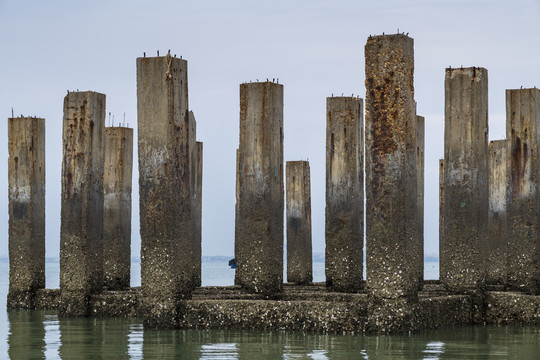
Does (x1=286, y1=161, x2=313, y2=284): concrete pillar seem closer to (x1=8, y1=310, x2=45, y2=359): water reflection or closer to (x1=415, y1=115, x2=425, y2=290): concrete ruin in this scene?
(x1=415, y1=115, x2=425, y2=290): concrete ruin

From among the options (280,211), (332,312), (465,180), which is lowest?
(332,312)

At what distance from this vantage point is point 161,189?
43.6 feet

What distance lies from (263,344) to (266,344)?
35 mm

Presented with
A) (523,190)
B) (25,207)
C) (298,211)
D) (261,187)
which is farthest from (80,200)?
(298,211)

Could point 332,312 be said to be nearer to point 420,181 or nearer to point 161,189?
point 161,189

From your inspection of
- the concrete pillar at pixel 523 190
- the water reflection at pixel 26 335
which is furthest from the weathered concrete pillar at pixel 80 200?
the concrete pillar at pixel 523 190

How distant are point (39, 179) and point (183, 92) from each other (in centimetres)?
553

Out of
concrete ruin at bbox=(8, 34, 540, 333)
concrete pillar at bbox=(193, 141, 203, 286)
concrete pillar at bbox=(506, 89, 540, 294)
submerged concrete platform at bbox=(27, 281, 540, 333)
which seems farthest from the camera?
concrete pillar at bbox=(193, 141, 203, 286)

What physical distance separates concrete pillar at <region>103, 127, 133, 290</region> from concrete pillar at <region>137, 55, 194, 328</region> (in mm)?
6227

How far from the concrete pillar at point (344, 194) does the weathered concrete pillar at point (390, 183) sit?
4.56 metres

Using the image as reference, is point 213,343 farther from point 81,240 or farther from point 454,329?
point 81,240

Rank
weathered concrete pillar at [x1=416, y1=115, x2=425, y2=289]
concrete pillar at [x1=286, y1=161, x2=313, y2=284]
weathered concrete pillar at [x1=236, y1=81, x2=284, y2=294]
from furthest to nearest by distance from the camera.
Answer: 1. concrete pillar at [x1=286, y1=161, x2=313, y2=284]
2. weathered concrete pillar at [x1=416, y1=115, x2=425, y2=289]
3. weathered concrete pillar at [x1=236, y1=81, x2=284, y2=294]

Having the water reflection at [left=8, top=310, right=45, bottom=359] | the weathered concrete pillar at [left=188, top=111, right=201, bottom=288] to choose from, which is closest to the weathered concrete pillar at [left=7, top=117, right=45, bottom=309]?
the water reflection at [left=8, top=310, right=45, bottom=359]

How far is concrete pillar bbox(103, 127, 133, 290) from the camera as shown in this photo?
64.4 feet
